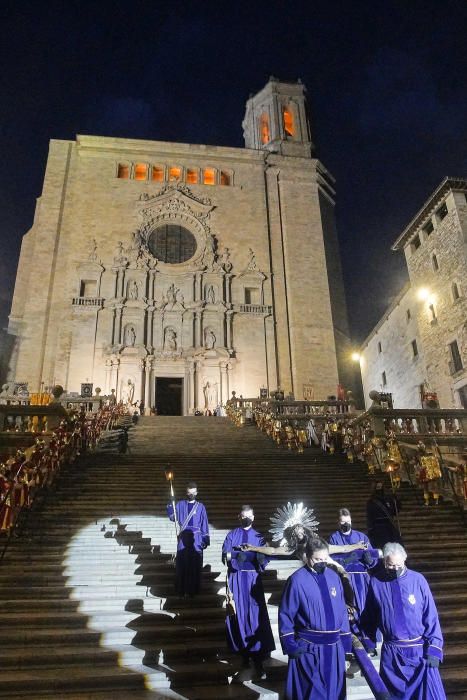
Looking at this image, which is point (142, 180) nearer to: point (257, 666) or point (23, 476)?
point (23, 476)

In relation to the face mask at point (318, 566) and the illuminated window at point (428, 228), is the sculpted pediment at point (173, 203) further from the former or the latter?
the face mask at point (318, 566)

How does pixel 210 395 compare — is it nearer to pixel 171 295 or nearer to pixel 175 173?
pixel 171 295

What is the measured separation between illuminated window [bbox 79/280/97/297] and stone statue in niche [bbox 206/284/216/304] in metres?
6.84

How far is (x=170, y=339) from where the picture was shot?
2817cm

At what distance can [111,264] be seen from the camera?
29391mm

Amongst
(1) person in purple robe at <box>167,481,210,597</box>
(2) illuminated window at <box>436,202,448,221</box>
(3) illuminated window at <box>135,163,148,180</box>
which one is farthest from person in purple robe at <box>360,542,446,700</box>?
(3) illuminated window at <box>135,163,148,180</box>

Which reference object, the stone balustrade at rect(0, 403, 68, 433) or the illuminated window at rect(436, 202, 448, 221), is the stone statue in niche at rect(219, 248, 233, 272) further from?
the stone balustrade at rect(0, 403, 68, 433)

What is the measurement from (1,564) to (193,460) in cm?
679

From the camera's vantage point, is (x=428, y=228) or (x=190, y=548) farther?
(x=428, y=228)

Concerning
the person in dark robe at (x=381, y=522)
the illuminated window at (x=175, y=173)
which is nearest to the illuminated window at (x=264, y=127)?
the illuminated window at (x=175, y=173)

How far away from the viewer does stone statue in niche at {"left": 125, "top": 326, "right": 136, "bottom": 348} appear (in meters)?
27.7

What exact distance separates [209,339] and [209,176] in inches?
511

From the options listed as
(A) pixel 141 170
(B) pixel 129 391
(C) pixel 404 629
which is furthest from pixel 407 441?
(A) pixel 141 170

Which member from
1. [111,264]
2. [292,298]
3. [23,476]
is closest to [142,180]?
[111,264]
